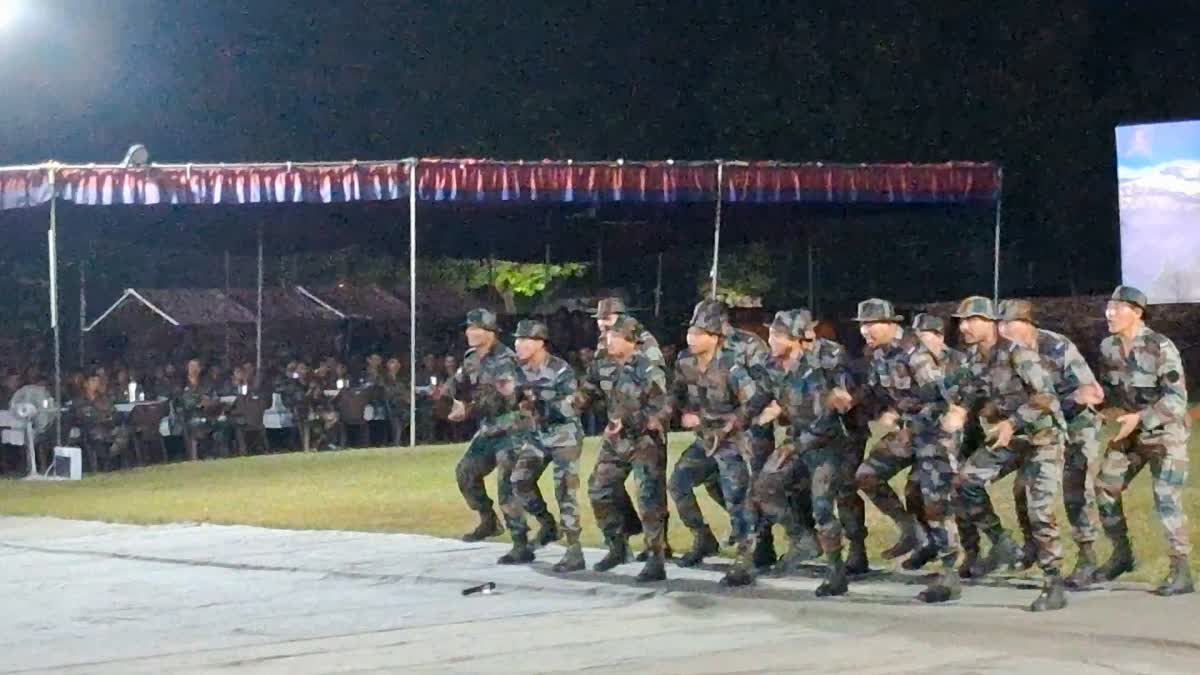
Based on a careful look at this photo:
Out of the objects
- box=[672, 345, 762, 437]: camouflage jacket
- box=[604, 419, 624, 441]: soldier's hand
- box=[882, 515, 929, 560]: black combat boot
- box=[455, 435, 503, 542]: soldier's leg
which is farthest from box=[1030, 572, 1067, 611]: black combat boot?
box=[455, 435, 503, 542]: soldier's leg

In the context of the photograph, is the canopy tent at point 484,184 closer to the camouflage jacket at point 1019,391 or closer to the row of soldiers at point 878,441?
the row of soldiers at point 878,441

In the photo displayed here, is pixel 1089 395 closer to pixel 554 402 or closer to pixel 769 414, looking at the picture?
pixel 769 414

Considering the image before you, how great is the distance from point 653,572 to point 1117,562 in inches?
116

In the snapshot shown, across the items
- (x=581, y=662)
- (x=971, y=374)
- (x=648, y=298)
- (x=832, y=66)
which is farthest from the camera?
(x=832, y=66)

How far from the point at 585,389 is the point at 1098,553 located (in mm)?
3701

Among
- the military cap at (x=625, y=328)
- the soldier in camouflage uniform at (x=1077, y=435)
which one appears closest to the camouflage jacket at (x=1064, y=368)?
the soldier in camouflage uniform at (x=1077, y=435)

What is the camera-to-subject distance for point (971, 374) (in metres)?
11.8

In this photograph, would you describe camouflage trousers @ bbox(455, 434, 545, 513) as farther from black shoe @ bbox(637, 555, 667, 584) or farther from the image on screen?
the image on screen

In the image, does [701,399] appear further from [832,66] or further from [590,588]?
[832,66]

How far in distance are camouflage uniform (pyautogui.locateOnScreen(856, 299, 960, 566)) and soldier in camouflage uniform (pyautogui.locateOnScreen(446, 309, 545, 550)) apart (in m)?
2.75

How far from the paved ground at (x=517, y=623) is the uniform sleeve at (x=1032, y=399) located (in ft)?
3.51

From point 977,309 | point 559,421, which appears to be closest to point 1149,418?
point 977,309

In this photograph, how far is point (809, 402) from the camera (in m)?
12.3

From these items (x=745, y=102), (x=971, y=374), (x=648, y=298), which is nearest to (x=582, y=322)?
(x=648, y=298)
